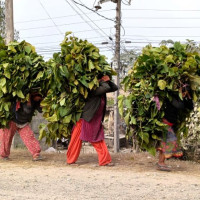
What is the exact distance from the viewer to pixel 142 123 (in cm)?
636

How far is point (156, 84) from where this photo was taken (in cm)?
613

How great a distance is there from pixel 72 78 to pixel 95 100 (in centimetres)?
58

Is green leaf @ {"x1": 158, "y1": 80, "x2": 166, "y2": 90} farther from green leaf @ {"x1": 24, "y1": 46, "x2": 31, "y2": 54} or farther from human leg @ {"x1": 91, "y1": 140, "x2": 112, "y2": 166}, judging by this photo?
green leaf @ {"x1": 24, "y1": 46, "x2": 31, "y2": 54}

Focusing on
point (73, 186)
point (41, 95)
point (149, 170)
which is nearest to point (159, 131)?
point (149, 170)

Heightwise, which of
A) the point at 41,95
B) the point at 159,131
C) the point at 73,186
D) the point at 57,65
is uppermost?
the point at 57,65

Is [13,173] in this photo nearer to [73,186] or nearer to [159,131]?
[73,186]

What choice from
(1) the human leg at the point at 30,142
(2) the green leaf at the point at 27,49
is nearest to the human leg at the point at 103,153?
(1) the human leg at the point at 30,142

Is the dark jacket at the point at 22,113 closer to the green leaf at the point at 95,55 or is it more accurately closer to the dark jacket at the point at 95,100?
the dark jacket at the point at 95,100

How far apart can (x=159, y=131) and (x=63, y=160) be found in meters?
2.23

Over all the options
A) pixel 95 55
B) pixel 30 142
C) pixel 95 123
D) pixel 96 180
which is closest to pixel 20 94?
pixel 30 142

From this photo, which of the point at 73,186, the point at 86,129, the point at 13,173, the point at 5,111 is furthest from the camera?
the point at 5,111

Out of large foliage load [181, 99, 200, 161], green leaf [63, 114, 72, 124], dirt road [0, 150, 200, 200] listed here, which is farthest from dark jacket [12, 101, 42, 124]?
large foliage load [181, 99, 200, 161]

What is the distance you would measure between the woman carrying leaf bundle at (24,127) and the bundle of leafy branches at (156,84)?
1.97 metres

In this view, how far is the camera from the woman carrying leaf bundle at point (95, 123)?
21.9ft
